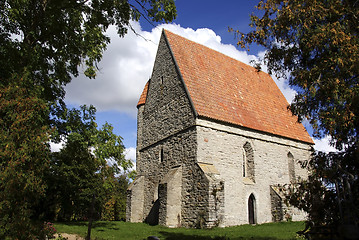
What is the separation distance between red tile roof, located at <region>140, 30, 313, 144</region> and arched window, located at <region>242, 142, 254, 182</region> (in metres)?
1.39

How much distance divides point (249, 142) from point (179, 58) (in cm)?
725

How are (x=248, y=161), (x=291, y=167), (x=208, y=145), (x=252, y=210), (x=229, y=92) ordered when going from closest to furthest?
(x=208, y=145), (x=252, y=210), (x=248, y=161), (x=229, y=92), (x=291, y=167)

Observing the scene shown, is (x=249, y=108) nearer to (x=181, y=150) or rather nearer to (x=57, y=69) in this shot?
(x=181, y=150)

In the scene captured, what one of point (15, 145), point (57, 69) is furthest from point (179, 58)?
point (15, 145)

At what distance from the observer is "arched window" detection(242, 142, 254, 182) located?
1758 cm

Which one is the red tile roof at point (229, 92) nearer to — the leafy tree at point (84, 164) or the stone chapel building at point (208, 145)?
the stone chapel building at point (208, 145)

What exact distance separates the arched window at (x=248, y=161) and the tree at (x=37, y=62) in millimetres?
11101

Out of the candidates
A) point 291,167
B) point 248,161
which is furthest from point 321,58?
point 291,167

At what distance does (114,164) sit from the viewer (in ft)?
38.5

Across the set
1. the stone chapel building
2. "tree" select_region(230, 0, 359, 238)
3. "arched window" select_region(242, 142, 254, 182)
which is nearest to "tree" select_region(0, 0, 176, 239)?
"tree" select_region(230, 0, 359, 238)

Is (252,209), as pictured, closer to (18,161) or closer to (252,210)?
(252,210)

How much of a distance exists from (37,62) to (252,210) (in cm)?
1420

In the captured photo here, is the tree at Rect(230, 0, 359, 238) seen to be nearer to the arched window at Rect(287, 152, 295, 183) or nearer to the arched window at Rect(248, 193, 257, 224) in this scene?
the arched window at Rect(248, 193, 257, 224)

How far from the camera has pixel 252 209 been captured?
55.6ft
